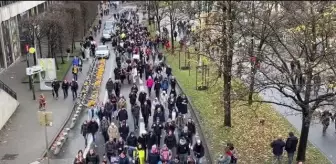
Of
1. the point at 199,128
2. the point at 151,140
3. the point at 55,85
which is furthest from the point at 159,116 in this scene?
the point at 55,85

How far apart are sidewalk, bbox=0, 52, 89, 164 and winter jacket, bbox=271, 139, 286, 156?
30.3 feet

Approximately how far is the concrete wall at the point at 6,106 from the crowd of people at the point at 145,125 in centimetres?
434

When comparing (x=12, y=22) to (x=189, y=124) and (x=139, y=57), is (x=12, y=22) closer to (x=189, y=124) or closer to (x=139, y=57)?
(x=139, y=57)

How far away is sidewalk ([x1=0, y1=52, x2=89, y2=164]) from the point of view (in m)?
18.9

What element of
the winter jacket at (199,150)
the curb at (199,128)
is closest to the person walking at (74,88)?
the curb at (199,128)

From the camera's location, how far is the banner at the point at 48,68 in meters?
28.5

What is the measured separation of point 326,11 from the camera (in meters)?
18.7

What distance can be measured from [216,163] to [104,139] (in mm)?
5359

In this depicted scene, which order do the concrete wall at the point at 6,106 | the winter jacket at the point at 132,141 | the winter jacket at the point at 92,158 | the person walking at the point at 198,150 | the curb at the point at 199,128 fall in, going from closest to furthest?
the winter jacket at the point at 92,158 → the person walking at the point at 198,150 → the winter jacket at the point at 132,141 → the curb at the point at 199,128 → the concrete wall at the point at 6,106

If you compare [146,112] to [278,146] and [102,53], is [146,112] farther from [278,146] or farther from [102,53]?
[102,53]

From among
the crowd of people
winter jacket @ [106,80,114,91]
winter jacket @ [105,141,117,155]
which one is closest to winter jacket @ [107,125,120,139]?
the crowd of people

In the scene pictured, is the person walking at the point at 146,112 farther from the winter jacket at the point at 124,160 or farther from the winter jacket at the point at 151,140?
the winter jacket at the point at 124,160

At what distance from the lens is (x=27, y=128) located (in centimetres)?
2180

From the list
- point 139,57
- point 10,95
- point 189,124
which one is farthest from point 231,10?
point 139,57
